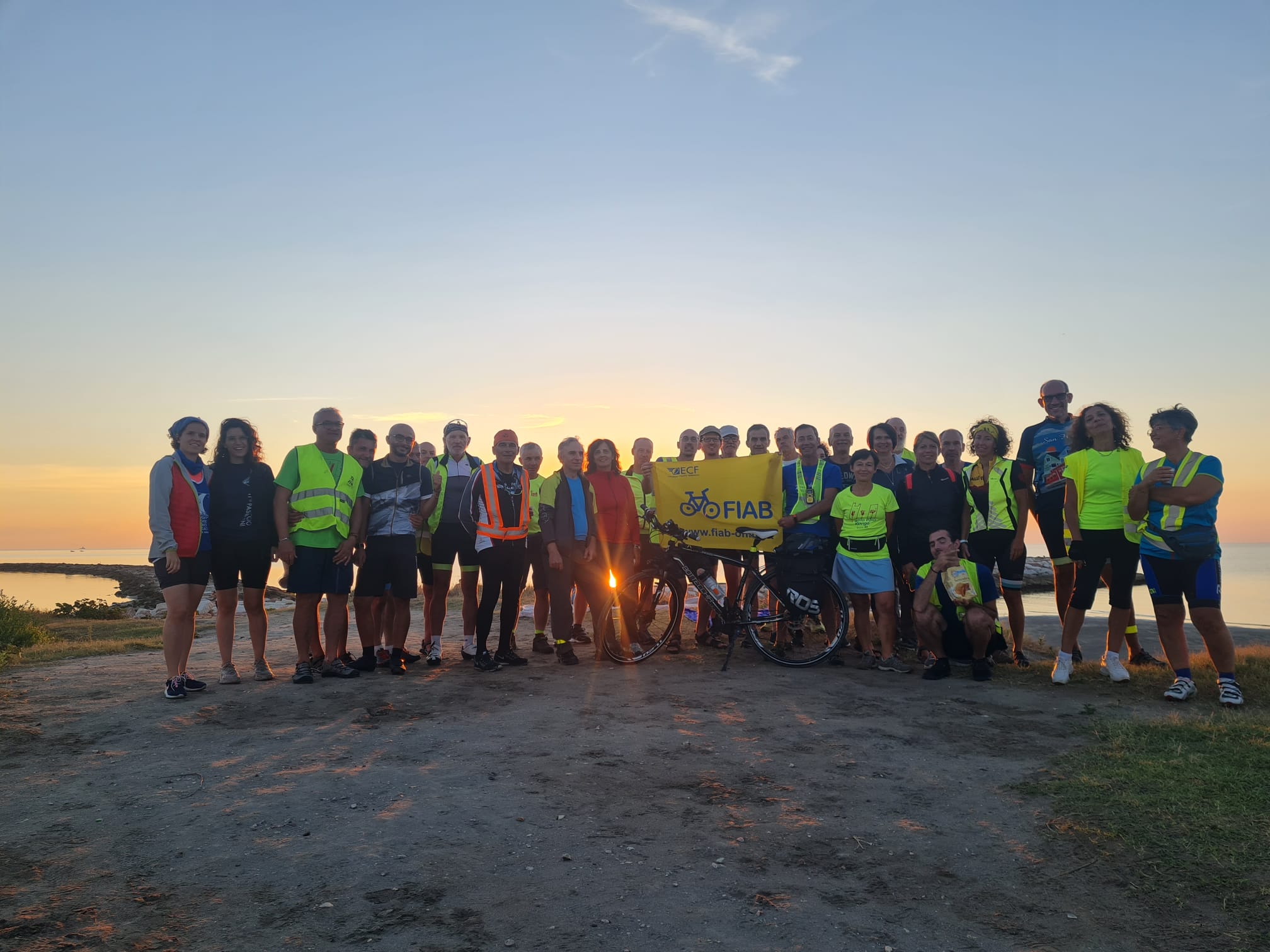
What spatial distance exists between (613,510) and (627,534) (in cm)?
32

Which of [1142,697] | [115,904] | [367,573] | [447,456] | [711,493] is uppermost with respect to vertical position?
[447,456]

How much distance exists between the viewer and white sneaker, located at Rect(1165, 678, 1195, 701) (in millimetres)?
5738

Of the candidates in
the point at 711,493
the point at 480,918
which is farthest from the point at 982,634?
the point at 480,918

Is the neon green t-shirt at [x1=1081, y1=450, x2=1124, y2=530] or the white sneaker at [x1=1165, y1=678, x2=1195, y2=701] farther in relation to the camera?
the neon green t-shirt at [x1=1081, y1=450, x2=1124, y2=530]

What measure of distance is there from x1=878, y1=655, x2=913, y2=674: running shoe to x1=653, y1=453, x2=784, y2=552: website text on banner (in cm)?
158

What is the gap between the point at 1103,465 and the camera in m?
6.39

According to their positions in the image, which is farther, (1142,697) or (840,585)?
(840,585)

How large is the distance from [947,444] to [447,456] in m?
5.34

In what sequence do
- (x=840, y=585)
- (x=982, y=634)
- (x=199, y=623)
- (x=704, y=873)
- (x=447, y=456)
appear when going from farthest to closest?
(x=199, y=623)
(x=447, y=456)
(x=840, y=585)
(x=982, y=634)
(x=704, y=873)

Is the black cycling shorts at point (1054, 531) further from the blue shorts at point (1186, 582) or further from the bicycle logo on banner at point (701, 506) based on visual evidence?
the bicycle logo on banner at point (701, 506)

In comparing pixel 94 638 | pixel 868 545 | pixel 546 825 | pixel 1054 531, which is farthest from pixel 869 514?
pixel 94 638

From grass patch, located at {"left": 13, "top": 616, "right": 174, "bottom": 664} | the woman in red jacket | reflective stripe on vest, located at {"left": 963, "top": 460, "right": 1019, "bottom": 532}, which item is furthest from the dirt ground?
grass patch, located at {"left": 13, "top": 616, "right": 174, "bottom": 664}

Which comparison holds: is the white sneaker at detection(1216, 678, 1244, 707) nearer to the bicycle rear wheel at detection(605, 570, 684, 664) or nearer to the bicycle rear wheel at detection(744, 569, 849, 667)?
the bicycle rear wheel at detection(744, 569, 849, 667)

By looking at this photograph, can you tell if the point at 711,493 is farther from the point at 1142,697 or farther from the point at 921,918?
the point at 921,918
